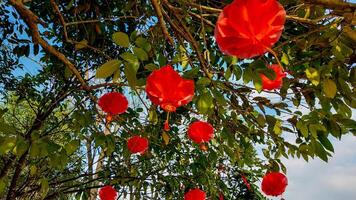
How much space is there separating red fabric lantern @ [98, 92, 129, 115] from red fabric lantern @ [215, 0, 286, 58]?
4.28ft

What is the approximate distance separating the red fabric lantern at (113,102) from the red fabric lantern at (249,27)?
4.28 ft

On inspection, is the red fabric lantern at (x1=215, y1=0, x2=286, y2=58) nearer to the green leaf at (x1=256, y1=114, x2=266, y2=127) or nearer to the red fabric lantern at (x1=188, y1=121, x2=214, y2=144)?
the green leaf at (x1=256, y1=114, x2=266, y2=127)

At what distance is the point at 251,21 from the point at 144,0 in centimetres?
233

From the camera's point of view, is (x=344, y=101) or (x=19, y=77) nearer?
(x=344, y=101)

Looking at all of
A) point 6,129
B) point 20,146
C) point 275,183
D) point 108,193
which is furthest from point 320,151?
point 108,193

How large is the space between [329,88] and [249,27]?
0.80m

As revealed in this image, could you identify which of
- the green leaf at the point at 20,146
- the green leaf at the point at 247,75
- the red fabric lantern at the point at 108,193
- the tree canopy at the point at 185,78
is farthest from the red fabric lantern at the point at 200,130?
the red fabric lantern at the point at 108,193

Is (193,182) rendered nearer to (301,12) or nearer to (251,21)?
(301,12)

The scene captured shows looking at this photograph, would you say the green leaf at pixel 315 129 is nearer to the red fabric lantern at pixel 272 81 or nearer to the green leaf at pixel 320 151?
the green leaf at pixel 320 151

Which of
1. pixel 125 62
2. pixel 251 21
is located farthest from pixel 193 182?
pixel 251 21

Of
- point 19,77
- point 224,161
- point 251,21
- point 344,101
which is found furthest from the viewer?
point 224,161

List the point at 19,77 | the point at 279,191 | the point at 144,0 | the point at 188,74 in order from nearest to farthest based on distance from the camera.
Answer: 1. the point at 188,74
2. the point at 279,191
3. the point at 144,0
4. the point at 19,77

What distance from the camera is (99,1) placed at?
3.32 m

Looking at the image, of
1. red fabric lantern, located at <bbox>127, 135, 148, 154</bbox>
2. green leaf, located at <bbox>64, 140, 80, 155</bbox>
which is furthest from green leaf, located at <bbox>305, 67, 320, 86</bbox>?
red fabric lantern, located at <bbox>127, 135, 148, 154</bbox>
